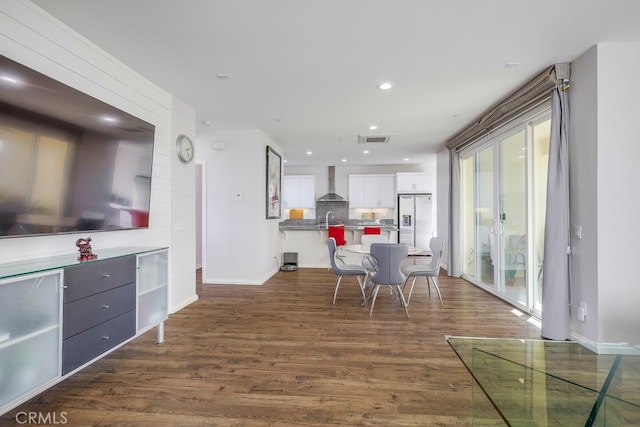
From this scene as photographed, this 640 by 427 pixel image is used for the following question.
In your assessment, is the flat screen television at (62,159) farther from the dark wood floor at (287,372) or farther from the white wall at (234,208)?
the white wall at (234,208)

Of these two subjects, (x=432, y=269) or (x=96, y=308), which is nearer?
(x=96, y=308)

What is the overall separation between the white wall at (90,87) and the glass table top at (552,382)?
9.40 feet

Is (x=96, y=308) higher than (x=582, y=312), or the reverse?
(x=96, y=308)

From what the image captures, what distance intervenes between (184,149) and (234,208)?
59.4 inches

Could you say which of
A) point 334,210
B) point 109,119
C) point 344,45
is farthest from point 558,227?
point 334,210

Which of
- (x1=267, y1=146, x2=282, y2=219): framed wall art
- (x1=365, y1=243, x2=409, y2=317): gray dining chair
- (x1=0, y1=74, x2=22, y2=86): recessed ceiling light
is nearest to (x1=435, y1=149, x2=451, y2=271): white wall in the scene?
(x1=365, y1=243, x2=409, y2=317): gray dining chair

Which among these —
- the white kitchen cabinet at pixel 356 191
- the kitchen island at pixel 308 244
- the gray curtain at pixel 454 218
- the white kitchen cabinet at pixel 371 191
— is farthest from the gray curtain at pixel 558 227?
the white kitchen cabinet at pixel 356 191

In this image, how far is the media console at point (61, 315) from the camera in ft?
5.18

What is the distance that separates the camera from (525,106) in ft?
10.9

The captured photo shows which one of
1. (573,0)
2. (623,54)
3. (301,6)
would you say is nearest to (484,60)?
(573,0)

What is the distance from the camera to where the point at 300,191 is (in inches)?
355

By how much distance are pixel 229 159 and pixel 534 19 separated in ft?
14.8

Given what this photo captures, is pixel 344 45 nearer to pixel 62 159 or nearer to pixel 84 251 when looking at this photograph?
pixel 62 159

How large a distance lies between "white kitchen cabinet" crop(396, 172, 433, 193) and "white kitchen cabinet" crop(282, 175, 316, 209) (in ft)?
8.56
